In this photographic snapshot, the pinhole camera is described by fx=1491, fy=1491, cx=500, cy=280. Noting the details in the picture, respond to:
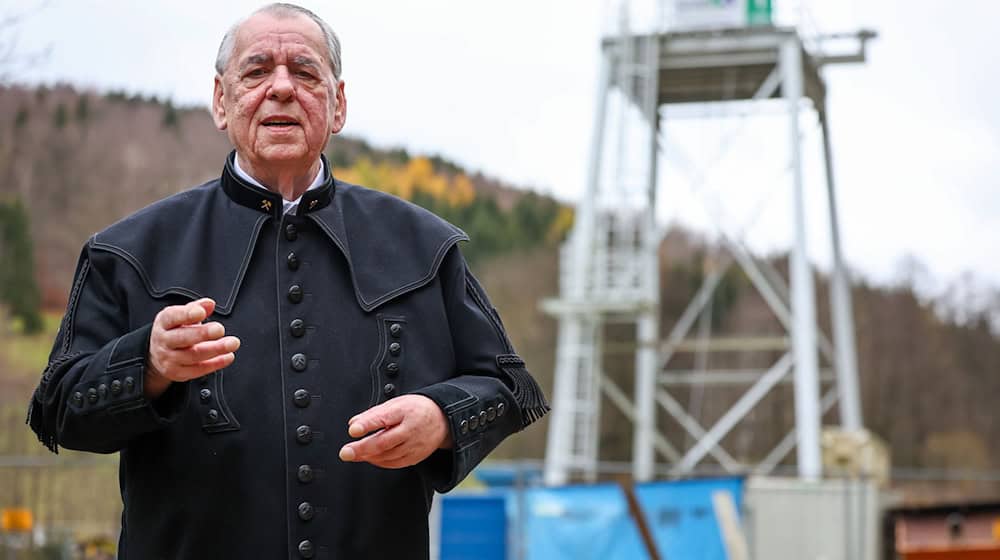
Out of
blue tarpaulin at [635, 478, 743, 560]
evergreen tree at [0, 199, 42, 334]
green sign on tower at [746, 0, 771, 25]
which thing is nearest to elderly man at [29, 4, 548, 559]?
blue tarpaulin at [635, 478, 743, 560]

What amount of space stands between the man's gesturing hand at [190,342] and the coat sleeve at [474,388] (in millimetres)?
416

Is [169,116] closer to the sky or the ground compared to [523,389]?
closer to the sky

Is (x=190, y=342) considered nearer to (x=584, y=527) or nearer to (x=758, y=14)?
(x=584, y=527)

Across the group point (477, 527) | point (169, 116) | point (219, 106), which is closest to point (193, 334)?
point (219, 106)

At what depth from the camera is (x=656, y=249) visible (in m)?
21.5

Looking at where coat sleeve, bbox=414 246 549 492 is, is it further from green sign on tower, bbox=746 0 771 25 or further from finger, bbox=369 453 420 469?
green sign on tower, bbox=746 0 771 25

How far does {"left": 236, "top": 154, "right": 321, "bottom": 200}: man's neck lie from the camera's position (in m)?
2.76

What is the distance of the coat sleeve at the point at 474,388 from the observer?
8.43 feet

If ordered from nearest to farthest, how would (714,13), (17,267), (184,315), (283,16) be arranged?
(184,315) < (283,16) < (17,267) < (714,13)

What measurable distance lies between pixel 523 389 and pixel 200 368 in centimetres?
70

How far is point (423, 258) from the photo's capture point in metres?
2.83

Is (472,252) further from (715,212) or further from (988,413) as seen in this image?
(988,413)

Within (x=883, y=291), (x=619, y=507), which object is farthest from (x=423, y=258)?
(x=883, y=291)

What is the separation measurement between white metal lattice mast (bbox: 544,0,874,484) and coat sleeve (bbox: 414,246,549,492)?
1654 cm
